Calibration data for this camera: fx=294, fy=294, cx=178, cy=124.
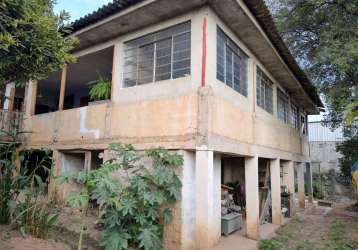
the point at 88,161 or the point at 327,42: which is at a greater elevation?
the point at 327,42

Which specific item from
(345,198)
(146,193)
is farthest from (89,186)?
(345,198)

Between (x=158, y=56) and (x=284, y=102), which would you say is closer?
(x=158, y=56)

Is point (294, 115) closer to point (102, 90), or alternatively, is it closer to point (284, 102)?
point (284, 102)

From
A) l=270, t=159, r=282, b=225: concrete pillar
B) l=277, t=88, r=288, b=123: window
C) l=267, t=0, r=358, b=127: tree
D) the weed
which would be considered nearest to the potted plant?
the weed

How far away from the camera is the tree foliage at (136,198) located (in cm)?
557

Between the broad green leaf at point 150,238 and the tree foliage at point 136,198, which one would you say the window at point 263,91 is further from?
the broad green leaf at point 150,238

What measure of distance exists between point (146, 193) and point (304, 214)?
33.5 feet

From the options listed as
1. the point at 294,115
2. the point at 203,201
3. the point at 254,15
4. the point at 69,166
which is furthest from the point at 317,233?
the point at 69,166

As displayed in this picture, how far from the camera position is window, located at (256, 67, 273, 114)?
10062mm

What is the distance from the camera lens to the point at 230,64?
7.99 meters

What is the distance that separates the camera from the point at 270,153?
33.0 feet

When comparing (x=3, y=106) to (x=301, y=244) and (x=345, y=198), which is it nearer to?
(x=301, y=244)

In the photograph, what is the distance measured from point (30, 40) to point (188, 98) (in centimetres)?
338

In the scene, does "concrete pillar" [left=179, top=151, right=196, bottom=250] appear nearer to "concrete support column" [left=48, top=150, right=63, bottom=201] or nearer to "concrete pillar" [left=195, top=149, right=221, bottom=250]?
"concrete pillar" [left=195, top=149, right=221, bottom=250]
